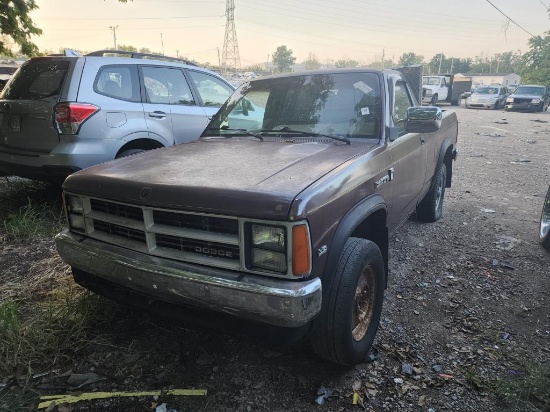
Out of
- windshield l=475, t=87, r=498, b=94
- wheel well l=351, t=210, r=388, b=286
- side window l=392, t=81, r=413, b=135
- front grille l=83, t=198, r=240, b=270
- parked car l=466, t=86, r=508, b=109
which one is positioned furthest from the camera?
windshield l=475, t=87, r=498, b=94

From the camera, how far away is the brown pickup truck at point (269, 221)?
1.92m

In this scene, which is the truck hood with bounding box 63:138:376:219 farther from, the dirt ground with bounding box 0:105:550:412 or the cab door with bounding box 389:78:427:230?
the dirt ground with bounding box 0:105:550:412

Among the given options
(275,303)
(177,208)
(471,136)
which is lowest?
(471,136)

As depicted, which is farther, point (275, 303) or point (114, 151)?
point (114, 151)

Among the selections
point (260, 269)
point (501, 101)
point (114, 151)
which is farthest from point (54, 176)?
point (501, 101)

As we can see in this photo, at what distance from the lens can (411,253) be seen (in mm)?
4309

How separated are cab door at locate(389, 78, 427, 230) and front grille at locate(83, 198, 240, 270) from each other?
1.62m

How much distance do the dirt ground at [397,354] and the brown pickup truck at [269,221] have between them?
0.27 m

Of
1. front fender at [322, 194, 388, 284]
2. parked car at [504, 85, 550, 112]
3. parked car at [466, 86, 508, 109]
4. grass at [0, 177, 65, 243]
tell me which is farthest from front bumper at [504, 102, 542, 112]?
front fender at [322, 194, 388, 284]

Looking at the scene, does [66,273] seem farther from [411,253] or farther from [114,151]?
A: [411,253]

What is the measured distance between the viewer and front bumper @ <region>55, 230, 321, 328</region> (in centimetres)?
186

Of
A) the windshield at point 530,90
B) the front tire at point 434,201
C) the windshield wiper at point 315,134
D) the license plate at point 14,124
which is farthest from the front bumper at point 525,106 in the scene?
the license plate at point 14,124

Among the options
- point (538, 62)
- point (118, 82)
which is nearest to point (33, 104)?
point (118, 82)

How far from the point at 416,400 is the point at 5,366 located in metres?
2.52
